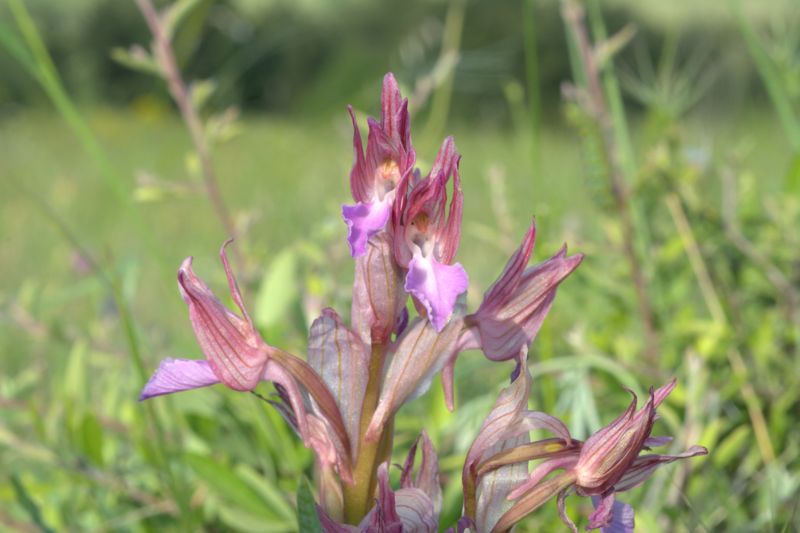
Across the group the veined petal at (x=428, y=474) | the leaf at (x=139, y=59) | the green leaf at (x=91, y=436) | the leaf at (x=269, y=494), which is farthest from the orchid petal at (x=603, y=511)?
the leaf at (x=139, y=59)

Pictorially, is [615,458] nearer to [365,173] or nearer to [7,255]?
[365,173]

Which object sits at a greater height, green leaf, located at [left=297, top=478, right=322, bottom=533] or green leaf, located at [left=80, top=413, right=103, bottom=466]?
green leaf, located at [left=80, top=413, right=103, bottom=466]

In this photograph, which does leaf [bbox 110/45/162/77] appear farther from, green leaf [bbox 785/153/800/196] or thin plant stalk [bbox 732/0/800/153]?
green leaf [bbox 785/153/800/196]

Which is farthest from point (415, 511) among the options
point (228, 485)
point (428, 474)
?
point (228, 485)

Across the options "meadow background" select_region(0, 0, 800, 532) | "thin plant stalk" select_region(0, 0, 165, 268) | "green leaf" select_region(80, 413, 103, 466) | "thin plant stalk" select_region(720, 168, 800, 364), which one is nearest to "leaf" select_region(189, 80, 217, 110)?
"meadow background" select_region(0, 0, 800, 532)

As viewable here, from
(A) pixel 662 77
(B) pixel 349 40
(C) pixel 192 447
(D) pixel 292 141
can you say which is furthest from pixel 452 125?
(C) pixel 192 447

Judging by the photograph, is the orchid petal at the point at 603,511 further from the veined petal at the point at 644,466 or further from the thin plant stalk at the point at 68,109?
the thin plant stalk at the point at 68,109

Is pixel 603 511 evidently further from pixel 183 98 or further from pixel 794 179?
pixel 794 179
